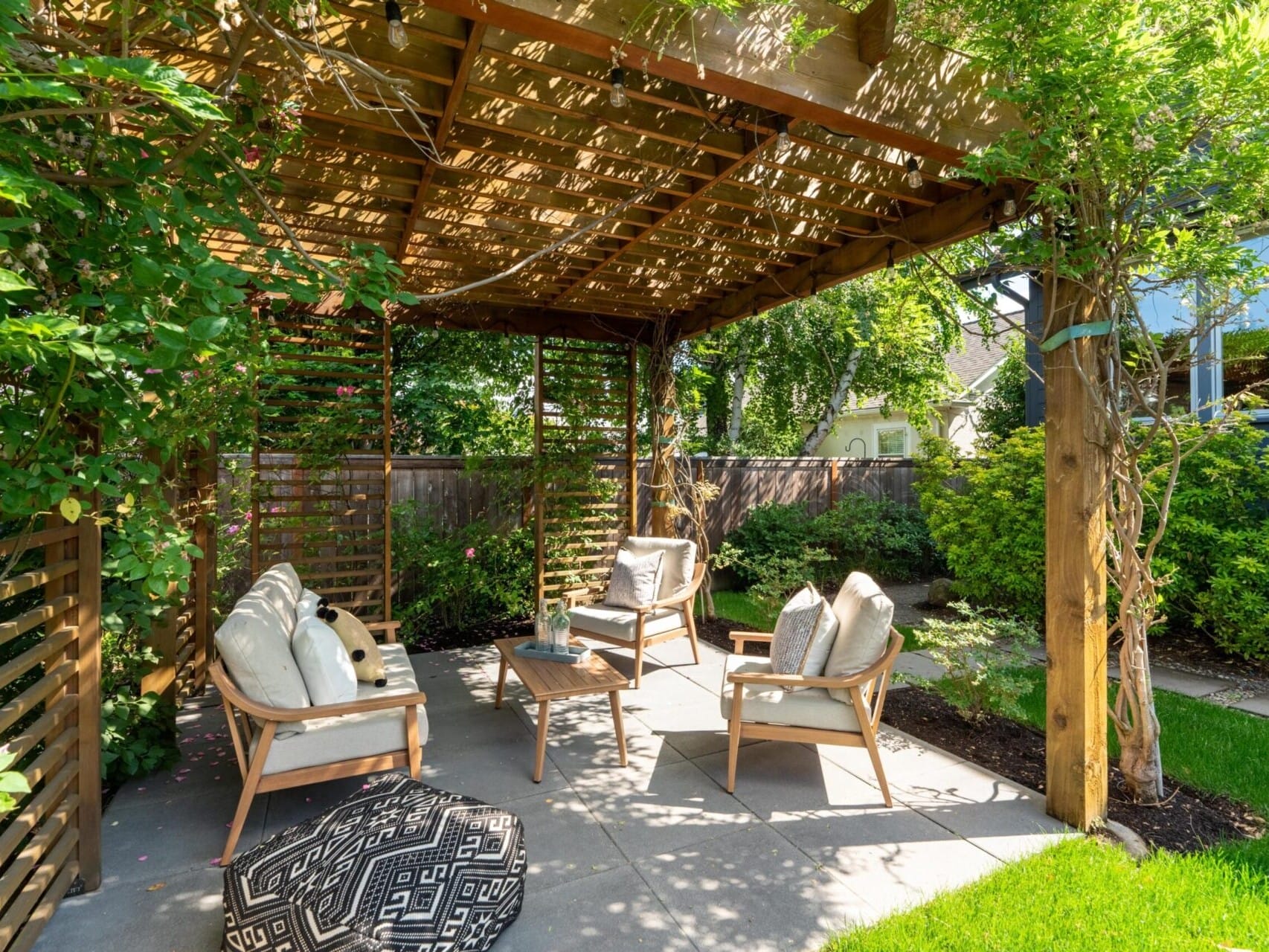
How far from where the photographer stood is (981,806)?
9.35 ft

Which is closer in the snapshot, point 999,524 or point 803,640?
point 803,640

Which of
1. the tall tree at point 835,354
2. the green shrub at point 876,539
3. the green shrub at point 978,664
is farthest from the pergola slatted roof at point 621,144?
the tall tree at point 835,354

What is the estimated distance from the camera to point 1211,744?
3373 millimetres

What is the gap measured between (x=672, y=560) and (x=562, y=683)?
211 cm

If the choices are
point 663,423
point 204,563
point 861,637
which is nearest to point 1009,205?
point 861,637

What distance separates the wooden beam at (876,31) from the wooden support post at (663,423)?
12.1 feet

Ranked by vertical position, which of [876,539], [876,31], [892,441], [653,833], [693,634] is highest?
[876,31]

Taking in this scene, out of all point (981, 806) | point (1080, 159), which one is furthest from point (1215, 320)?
point (981, 806)

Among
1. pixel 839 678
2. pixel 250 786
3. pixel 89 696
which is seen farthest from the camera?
pixel 839 678

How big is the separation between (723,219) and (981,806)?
3204 mm

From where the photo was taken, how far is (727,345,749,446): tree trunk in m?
9.67

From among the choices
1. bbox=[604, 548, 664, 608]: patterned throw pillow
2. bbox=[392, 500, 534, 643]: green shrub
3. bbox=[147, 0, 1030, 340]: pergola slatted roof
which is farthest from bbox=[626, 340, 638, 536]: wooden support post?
bbox=[147, 0, 1030, 340]: pergola slatted roof

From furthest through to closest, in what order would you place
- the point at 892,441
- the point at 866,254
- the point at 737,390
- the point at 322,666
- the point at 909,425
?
1. the point at 892,441
2. the point at 909,425
3. the point at 737,390
4. the point at 866,254
5. the point at 322,666

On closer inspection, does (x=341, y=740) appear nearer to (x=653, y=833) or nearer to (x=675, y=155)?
(x=653, y=833)
